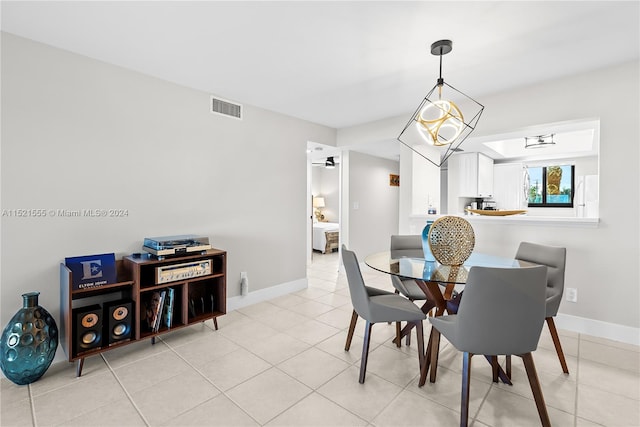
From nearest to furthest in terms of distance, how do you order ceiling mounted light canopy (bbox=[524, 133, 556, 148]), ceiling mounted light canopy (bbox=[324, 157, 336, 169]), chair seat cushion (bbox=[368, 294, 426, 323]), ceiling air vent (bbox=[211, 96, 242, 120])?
1. chair seat cushion (bbox=[368, 294, 426, 323])
2. ceiling air vent (bbox=[211, 96, 242, 120])
3. ceiling mounted light canopy (bbox=[524, 133, 556, 148])
4. ceiling mounted light canopy (bbox=[324, 157, 336, 169])

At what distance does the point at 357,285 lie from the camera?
2.10 metres

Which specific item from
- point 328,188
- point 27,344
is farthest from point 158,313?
point 328,188

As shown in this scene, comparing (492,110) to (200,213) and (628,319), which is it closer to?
(628,319)

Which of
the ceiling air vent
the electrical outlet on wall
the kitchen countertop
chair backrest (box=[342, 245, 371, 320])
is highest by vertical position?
the ceiling air vent

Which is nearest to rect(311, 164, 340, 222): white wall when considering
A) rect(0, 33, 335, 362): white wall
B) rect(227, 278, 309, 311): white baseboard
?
rect(227, 278, 309, 311): white baseboard

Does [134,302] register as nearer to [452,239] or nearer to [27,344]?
[27,344]

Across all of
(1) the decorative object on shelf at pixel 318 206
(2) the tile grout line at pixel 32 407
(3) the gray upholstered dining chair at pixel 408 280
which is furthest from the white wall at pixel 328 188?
(2) the tile grout line at pixel 32 407

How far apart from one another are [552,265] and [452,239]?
0.85 metres

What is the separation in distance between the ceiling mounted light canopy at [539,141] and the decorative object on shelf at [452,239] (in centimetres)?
356

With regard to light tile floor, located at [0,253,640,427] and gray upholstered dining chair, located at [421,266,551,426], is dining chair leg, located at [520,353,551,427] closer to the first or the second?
gray upholstered dining chair, located at [421,266,551,426]

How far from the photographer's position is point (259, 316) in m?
3.21

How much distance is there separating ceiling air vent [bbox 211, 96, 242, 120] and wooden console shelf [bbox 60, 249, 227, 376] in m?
1.49

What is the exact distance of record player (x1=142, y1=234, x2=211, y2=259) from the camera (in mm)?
2477

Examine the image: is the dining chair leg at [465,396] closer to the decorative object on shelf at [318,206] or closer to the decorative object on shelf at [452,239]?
the decorative object on shelf at [452,239]
